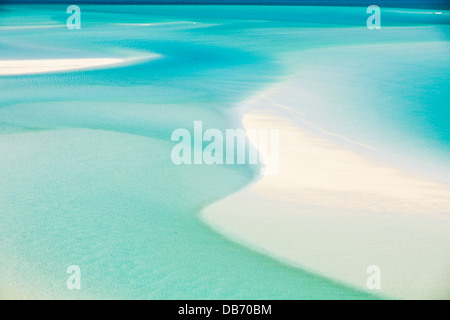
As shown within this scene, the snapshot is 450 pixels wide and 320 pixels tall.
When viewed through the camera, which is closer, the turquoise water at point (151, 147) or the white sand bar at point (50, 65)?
the turquoise water at point (151, 147)

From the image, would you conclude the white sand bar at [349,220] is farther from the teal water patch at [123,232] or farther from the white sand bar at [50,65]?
the white sand bar at [50,65]

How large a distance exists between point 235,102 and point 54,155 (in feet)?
4.41

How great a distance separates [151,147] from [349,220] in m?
1.11

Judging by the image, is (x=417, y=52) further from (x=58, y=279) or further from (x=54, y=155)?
(x=58, y=279)

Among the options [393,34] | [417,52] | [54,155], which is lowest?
[54,155]

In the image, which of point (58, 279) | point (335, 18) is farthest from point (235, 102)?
point (335, 18)

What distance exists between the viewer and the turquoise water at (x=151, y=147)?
1.62 metres

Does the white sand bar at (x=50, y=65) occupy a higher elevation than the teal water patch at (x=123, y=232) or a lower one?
higher

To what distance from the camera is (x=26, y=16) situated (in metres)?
9.88

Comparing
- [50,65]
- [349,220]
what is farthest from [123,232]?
[50,65]

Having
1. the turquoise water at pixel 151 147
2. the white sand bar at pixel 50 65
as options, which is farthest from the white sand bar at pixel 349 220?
the white sand bar at pixel 50 65

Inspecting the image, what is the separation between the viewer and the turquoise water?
1620 mm

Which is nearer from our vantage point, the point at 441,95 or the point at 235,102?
the point at 235,102

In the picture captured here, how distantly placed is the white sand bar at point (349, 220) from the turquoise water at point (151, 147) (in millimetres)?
82
